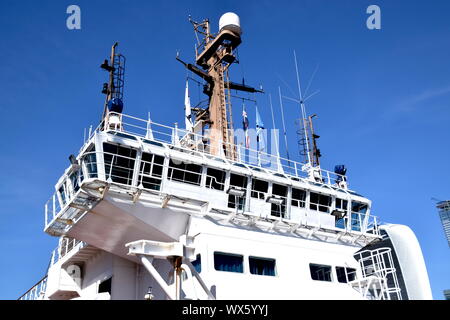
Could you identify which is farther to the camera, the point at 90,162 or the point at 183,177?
the point at 183,177

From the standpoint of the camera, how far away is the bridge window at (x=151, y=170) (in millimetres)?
22797

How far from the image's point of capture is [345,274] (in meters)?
26.6

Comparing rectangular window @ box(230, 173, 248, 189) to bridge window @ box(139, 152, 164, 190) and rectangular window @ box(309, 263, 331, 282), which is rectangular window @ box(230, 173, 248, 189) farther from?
rectangular window @ box(309, 263, 331, 282)

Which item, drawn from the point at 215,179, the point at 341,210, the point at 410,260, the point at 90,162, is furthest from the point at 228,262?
the point at 410,260

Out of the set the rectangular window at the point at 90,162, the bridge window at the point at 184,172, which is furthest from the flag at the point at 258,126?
the rectangular window at the point at 90,162

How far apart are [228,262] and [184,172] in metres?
4.95

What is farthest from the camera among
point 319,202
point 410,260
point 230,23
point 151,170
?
point 230,23

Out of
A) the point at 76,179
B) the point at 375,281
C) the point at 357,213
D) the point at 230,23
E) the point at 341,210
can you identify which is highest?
the point at 230,23

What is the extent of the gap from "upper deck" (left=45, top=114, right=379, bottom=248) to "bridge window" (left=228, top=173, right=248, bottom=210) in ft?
0.17

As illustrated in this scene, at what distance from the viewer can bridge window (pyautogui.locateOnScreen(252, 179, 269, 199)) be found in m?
25.9

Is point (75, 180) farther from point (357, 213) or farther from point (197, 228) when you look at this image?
point (357, 213)

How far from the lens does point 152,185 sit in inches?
907

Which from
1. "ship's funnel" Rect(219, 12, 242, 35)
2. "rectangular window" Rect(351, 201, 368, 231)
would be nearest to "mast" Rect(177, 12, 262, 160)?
"ship's funnel" Rect(219, 12, 242, 35)
